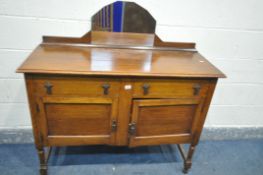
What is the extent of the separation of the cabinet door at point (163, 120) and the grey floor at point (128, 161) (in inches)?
14.7

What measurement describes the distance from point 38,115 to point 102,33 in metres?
0.64

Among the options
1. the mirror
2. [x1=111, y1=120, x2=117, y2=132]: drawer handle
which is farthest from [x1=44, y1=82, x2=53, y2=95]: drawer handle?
the mirror

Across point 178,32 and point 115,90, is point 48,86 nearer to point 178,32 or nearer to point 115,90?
point 115,90

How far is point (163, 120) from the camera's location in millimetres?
1279

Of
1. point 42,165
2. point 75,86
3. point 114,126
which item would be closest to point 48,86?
point 75,86

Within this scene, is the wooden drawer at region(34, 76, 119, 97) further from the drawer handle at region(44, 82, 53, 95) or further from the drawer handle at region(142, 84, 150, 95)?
the drawer handle at region(142, 84, 150, 95)

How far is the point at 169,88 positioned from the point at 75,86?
1.66 ft

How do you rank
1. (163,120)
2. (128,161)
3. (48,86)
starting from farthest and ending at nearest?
(128,161), (163,120), (48,86)

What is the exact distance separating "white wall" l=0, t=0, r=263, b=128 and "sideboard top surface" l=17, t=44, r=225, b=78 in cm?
18

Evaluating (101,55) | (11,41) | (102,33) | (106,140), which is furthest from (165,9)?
(11,41)

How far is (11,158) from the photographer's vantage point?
1.58m

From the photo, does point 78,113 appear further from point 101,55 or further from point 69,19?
point 69,19

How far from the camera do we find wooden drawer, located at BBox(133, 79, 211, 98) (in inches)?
44.3

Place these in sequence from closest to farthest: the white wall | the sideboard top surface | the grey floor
A: the sideboard top surface, the white wall, the grey floor
